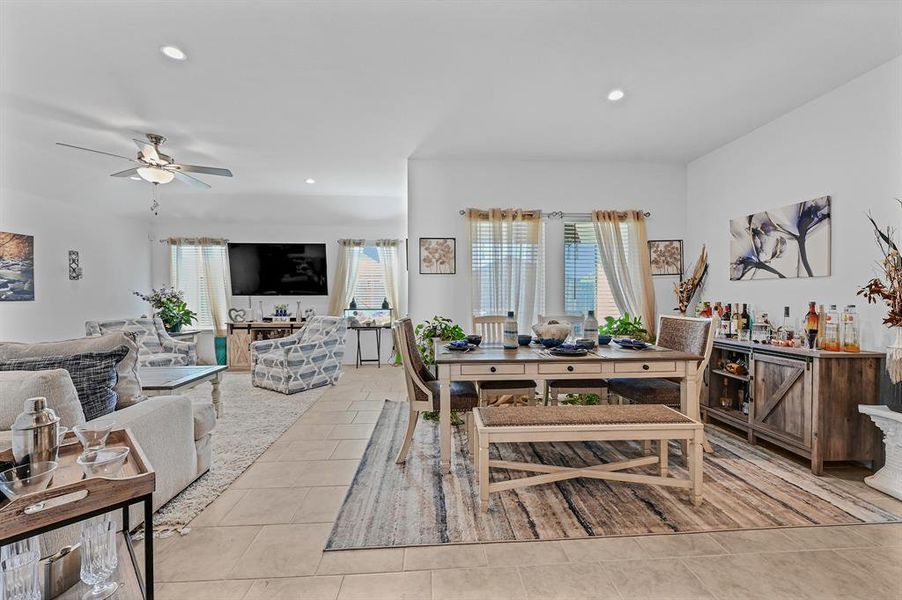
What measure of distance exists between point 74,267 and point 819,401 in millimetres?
7958

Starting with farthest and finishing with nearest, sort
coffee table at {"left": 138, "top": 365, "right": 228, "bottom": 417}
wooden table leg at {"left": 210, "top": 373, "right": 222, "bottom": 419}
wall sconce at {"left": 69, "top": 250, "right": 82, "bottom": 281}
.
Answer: wall sconce at {"left": 69, "top": 250, "right": 82, "bottom": 281} → wooden table leg at {"left": 210, "top": 373, "right": 222, "bottom": 419} → coffee table at {"left": 138, "top": 365, "right": 228, "bottom": 417}

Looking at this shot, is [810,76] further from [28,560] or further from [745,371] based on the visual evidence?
[28,560]

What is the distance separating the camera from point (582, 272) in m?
4.79

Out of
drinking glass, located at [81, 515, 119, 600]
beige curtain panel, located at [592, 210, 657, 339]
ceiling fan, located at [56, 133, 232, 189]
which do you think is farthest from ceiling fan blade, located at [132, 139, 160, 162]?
beige curtain panel, located at [592, 210, 657, 339]

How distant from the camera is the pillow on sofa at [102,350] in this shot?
2090mm

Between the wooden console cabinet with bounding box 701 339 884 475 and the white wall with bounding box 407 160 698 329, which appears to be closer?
the wooden console cabinet with bounding box 701 339 884 475

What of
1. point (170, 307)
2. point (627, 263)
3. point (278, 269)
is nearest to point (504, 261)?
point (627, 263)

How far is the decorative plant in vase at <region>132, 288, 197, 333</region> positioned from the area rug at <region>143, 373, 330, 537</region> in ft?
3.82

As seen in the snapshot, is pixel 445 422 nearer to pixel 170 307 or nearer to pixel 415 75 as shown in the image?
pixel 415 75

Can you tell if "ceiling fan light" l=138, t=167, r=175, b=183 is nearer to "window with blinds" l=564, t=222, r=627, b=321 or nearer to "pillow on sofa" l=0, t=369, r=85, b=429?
"pillow on sofa" l=0, t=369, r=85, b=429

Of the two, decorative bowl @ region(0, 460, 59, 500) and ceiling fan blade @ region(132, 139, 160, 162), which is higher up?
ceiling fan blade @ region(132, 139, 160, 162)

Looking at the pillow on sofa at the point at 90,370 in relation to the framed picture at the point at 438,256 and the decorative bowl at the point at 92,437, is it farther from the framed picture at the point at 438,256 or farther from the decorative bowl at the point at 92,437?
the framed picture at the point at 438,256

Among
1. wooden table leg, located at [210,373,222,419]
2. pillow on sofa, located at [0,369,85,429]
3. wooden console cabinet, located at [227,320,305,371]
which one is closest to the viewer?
pillow on sofa, located at [0,369,85,429]

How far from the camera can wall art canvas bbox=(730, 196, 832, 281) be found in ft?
10.3
